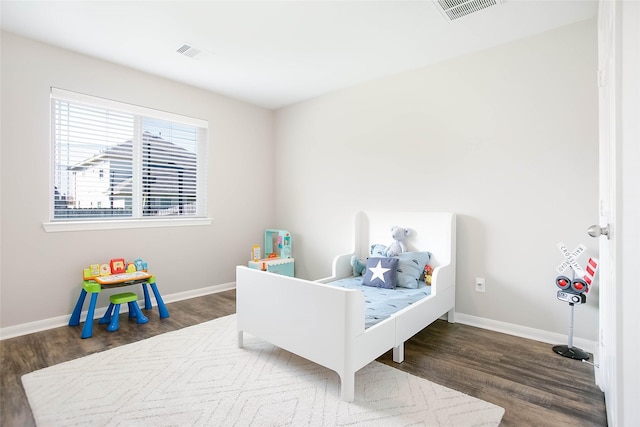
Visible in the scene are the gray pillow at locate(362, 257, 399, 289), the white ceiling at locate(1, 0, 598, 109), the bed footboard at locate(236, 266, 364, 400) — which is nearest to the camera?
the bed footboard at locate(236, 266, 364, 400)

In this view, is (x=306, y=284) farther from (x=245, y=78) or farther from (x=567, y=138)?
(x=245, y=78)

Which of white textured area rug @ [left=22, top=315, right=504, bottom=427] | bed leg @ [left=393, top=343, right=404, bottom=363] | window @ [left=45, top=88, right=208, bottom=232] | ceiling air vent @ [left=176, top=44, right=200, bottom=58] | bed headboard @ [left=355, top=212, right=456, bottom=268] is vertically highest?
ceiling air vent @ [left=176, top=44, right=200, bottom=58]

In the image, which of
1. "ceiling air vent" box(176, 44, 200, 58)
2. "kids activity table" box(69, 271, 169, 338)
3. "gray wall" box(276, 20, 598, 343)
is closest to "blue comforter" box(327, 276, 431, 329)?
"gray wall" box(276, 20, 598, 343)

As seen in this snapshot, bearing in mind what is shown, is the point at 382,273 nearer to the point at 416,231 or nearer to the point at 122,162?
the point at 416,231

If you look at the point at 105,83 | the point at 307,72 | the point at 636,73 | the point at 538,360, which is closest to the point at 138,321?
Answer: the point at 105,83

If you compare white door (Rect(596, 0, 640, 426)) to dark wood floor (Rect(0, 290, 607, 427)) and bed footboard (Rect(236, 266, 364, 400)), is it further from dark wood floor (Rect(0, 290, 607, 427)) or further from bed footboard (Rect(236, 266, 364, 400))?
bed footboard (Rect(236, 266, 364, 400))

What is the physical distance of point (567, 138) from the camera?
8.25ft

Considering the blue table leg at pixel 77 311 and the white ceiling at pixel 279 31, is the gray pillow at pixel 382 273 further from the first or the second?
the blue table leg at pixel 77 311

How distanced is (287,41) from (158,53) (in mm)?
1173

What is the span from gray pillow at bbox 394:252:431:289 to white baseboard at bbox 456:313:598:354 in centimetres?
57

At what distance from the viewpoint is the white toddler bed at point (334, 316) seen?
5.87 ft

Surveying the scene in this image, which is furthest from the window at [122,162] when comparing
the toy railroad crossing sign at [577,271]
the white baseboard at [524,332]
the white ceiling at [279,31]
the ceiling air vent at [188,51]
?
the toy railroad crossing sign at [577,271]

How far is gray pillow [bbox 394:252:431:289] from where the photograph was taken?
2.86m

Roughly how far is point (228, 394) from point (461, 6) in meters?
2.84
